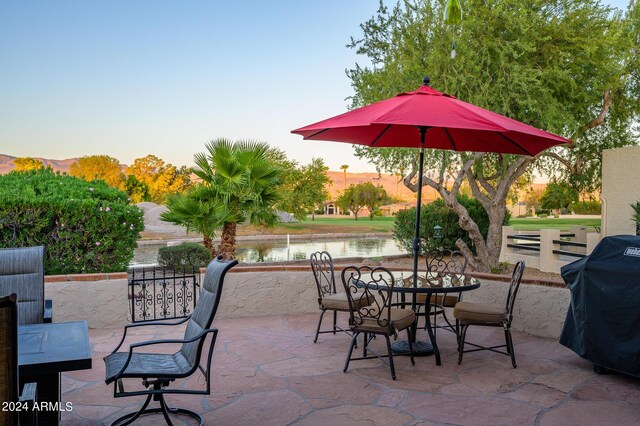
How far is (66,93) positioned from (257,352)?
19003 mm

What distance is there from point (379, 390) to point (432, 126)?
2.38 m

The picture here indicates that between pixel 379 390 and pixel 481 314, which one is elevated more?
pixel 481 314

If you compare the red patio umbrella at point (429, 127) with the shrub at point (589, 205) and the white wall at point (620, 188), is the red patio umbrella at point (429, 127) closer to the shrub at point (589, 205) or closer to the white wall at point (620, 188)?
the white wall at point (620, 188)

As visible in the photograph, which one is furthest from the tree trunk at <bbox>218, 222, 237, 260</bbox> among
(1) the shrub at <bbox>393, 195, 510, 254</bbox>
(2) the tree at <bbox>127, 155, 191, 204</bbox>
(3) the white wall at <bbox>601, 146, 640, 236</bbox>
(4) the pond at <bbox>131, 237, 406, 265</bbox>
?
(2) the tree at <bbox>127, 155, 191, 204</bbox>

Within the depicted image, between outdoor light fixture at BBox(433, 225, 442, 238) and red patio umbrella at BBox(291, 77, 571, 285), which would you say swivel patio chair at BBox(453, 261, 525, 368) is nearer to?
red patio umbrella at BBox(291, 77, 571, 285)

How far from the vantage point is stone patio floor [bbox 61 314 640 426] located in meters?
4.01

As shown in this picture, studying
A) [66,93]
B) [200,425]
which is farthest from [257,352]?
[66,93]

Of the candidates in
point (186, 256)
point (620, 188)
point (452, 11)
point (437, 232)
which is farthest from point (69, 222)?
point (620, 188)

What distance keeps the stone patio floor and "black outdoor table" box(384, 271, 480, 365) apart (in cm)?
18

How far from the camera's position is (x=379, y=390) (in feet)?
15.1

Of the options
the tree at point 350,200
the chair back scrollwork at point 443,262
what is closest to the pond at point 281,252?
the chair back scrollwork at point 443,262

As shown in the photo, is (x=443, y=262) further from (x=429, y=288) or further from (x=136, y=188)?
(x=136, y=188)

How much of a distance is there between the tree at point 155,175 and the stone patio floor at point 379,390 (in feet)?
162

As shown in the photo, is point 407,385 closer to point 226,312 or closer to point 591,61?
point 226,312
